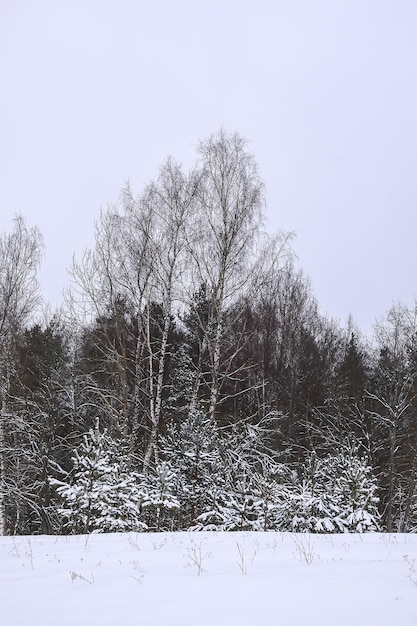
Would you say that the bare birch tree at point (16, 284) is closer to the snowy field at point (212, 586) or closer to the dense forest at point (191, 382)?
the dense forest at point (191, 382)

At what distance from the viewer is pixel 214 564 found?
561cm

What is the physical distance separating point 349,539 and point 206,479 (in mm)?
5115

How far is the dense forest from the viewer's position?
12000 mm

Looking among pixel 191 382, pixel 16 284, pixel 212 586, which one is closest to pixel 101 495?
pixel 191 382

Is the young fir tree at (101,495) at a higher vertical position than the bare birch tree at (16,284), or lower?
lower

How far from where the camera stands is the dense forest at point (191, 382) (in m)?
12.0

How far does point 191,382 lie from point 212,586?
13.1 meters

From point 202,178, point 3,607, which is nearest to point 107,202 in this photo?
point 202,178

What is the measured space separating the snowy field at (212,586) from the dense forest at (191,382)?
492cm

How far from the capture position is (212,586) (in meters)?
4.34

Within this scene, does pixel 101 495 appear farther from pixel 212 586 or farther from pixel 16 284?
pixel 16 284

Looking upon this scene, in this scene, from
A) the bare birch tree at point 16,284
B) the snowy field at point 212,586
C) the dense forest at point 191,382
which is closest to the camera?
the snowy field at point 212,586

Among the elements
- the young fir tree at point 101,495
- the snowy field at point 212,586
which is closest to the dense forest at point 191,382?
the young fir tree at point 101,495

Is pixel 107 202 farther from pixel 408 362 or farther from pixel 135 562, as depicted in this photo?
pixel 408 362
